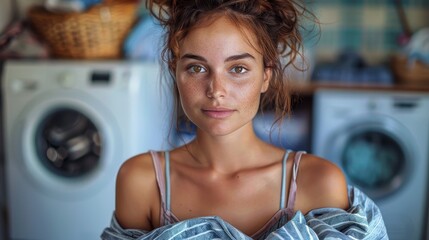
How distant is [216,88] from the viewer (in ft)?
3.45

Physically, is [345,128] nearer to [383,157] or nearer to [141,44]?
[383,157]

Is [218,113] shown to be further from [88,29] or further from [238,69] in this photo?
[88,29]

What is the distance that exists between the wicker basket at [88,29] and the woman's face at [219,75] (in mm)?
1876

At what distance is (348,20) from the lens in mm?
3453

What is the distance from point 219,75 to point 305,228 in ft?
1.15

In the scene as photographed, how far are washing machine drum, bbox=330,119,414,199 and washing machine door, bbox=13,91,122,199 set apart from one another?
1.24m

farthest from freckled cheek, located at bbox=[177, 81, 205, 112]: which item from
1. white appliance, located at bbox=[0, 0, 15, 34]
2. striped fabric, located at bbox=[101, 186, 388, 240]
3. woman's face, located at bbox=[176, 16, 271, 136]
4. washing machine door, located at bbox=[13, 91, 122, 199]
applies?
white appliance, located at bbox=[0, 0, 15, 34]

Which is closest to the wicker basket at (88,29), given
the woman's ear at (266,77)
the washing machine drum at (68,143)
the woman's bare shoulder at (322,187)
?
the washing machine drum at (68,143)

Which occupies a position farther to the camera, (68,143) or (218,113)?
(68,143)

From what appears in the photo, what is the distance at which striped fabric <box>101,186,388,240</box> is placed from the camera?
0.99 meters

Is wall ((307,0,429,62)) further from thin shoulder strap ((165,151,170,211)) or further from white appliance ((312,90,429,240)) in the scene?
thin shoulder strap ((165,151,170,211))

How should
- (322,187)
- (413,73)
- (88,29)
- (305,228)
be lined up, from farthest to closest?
(413,73) → (88,29) → (322,187) → (305,228)

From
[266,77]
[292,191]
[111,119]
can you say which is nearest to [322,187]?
[292,191]

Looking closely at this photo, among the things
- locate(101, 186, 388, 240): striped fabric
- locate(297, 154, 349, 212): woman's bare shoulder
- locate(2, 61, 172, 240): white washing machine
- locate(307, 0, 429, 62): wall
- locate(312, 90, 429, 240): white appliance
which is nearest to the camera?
locate(101, 186, 388, 240): striped fabric
